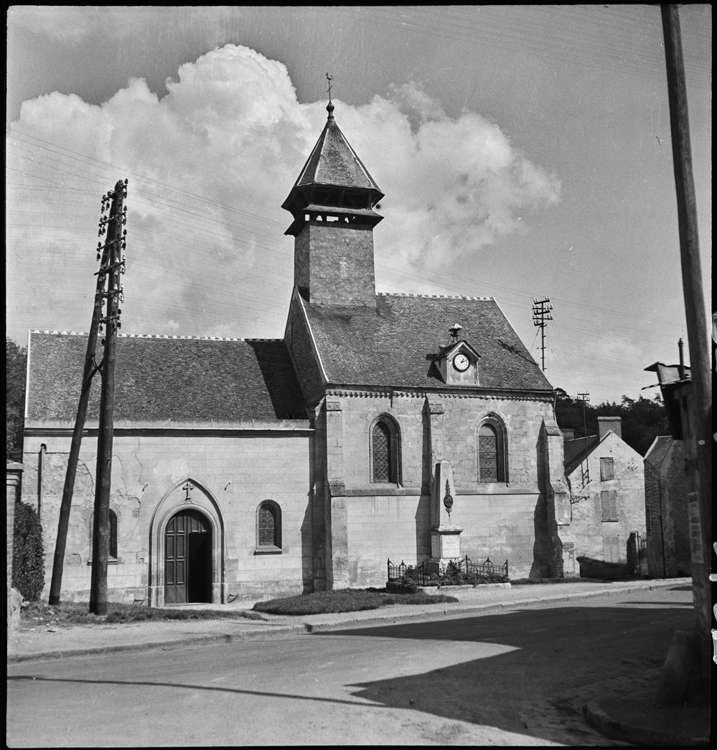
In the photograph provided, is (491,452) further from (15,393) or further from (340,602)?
(15,393)

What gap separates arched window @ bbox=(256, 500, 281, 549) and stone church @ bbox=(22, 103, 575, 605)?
0.05m

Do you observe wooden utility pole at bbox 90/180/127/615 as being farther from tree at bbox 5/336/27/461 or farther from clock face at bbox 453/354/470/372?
tree at bbox 5/336/27/461

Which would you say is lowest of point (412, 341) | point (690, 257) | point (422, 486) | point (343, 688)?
point (343, 688)

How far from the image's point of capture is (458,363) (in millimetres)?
33719

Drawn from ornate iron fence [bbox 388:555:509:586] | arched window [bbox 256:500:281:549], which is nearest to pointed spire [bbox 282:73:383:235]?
arched window [bbox 256:500:281:549]

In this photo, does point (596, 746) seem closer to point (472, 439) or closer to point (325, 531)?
point (325, 531)

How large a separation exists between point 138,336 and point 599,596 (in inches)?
769

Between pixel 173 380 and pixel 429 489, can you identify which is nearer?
pixel 173 380

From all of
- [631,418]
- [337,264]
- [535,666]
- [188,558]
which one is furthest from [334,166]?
[631,418]

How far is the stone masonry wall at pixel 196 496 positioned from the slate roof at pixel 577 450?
43.4 feet

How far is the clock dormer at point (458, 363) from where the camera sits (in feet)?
110

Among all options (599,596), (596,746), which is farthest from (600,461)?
(596,746)

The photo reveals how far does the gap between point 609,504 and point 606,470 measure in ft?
4.81

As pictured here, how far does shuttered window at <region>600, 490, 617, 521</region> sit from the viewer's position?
36.8 meters
